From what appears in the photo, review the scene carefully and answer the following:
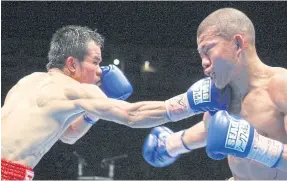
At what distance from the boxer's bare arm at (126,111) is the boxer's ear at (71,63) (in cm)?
30

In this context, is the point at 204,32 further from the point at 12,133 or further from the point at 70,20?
the point at 70,20

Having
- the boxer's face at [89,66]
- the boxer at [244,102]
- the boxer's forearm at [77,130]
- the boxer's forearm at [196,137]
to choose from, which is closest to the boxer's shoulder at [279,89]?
the boxer at [244,102]

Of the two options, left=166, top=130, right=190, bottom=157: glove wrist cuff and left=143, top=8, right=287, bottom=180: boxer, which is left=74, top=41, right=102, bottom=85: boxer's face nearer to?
left=166, top=130, right=190, bottom=157: glove wrist cuff

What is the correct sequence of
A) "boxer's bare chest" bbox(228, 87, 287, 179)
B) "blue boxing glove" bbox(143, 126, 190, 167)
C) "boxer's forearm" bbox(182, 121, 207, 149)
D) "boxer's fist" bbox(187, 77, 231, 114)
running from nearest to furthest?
"boxer's bare chest" bbox(228, 87, 287, 179), "boxer's fist" bbox(187, 77, 231, 114), "boxer's forearm" bbox(182, 121, 207, 149), "blue boxing glove" bbox(143, 126, 190, 167)


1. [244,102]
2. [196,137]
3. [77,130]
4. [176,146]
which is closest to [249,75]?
[244,102]

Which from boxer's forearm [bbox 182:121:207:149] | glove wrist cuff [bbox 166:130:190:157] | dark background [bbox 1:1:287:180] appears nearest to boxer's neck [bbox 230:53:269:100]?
boxer's forearm [bbox 182:121:207:149]

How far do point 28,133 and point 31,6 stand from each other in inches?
142

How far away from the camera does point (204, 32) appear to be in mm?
2143

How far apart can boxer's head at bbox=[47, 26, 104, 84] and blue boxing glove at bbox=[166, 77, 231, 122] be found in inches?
16.9

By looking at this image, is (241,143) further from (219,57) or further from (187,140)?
(187,140)

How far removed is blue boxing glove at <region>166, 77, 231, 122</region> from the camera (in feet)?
7.25

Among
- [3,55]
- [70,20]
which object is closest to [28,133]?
[70,20]

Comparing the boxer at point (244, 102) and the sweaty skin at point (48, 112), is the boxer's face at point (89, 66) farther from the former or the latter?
the boxer at point (244, 102)

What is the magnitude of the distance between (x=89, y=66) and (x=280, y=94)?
0.94 meters
